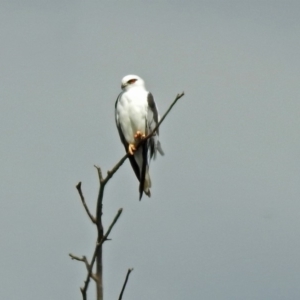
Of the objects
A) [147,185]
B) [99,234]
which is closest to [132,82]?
[147,185]

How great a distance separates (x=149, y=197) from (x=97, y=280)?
5607 mm

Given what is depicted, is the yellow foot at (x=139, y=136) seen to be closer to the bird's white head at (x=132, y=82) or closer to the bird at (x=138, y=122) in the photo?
the bird at (x=138, y=122)

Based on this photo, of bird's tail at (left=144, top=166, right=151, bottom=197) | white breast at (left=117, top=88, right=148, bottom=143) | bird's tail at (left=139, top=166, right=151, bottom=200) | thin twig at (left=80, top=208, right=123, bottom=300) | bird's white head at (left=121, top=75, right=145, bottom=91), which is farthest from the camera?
bird's white head at (left=121, top=75, right=145, bottom=91)

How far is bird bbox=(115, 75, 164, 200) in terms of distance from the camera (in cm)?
1071

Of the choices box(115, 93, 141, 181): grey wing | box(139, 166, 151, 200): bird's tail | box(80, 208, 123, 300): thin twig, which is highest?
box(115, 93, 141, 181): grey wing

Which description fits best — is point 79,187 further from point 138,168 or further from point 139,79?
point 139,79

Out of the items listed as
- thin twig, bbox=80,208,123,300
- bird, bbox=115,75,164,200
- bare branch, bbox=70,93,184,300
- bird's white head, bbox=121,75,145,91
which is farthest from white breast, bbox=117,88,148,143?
thin twig, bbox=80,208,123,300

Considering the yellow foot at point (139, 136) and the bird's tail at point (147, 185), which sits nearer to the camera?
the bird's tail at point (147, 185)

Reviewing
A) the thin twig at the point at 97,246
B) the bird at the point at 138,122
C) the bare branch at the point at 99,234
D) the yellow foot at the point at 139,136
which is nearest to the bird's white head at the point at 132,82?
the bird at the point at 138,122

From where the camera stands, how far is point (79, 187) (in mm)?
5836

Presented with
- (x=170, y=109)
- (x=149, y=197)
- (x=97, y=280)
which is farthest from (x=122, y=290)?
(x=149, y=197)

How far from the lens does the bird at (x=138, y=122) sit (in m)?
10.7

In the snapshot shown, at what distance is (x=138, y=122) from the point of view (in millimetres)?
10992

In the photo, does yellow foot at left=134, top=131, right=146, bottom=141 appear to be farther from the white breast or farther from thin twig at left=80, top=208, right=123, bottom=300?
thin twig at left=80, top=208, right=123, bottom=300
